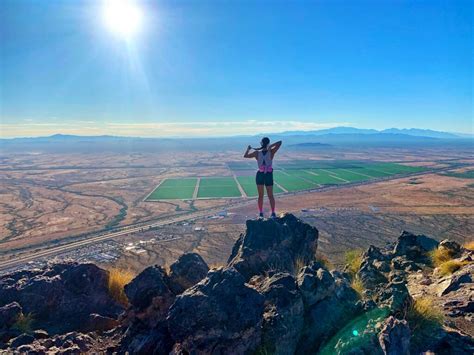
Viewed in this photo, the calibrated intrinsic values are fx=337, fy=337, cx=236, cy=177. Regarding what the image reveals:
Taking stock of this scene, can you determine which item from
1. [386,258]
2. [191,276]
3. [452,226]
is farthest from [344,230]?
[191,276]

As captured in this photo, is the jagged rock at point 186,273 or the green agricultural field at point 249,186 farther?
the green agricultural field at point 249,186

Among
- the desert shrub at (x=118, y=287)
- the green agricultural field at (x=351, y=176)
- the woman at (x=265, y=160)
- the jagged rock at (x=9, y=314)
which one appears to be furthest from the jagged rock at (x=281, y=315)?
the green agricultural field at (x=351, y=176)

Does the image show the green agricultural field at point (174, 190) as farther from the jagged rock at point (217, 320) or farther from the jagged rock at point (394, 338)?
the jagged rock at point (394, 338)

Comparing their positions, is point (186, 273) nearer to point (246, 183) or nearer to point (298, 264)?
point (298, 264)

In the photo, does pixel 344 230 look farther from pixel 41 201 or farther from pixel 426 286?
pixel 41 201

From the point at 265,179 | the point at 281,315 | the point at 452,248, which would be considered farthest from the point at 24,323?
the point at 452,248

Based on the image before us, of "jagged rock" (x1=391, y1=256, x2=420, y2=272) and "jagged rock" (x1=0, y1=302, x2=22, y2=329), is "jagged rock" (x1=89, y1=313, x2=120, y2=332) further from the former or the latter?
"jagged rock" (x1=391, y1=256, x2=420, y2=272)

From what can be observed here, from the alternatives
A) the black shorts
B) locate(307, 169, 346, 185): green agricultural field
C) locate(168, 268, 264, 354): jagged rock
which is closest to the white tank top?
the black shorts
